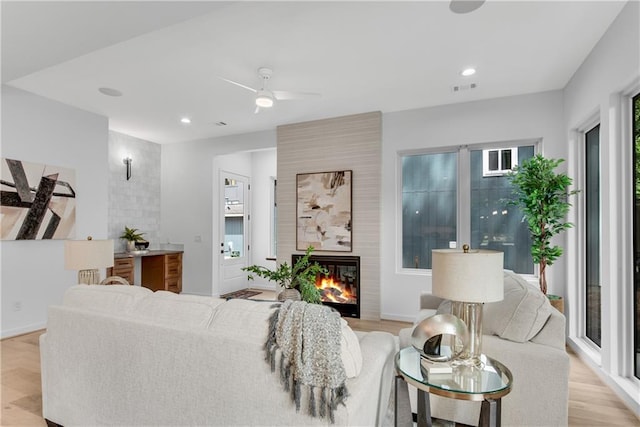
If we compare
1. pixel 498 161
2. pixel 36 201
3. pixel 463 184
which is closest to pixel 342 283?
pixel 463 184

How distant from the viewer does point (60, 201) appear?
440 cm

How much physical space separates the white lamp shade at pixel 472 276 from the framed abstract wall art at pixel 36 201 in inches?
183

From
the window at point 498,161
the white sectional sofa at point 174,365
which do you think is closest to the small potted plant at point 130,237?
the white sectional sofa at point 174,365

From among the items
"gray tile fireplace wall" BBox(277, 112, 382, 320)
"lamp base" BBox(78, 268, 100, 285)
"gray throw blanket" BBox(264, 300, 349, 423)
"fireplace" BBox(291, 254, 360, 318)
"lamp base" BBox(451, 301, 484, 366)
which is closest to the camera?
"gray throw blanket" BBox(264, 300, 349, 423)

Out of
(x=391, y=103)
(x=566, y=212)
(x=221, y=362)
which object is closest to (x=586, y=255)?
(x=566, y=212)

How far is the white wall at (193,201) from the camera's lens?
6133 millimetres

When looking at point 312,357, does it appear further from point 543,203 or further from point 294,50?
point 543,203

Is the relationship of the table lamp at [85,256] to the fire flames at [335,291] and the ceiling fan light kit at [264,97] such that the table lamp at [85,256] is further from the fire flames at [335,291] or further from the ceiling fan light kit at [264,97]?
the fire flames at [335,291]

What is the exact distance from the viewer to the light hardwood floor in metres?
2.30

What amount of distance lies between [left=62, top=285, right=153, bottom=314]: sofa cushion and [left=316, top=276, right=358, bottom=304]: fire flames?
333 cm

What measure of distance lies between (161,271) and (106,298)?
4298 millimetres

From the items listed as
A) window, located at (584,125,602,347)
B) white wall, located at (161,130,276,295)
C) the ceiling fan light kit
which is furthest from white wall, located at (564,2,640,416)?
white wall, located at (161,130,276,295)

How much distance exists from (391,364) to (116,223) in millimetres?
5396

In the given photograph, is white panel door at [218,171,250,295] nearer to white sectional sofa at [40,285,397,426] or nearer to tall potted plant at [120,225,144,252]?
tall potted plant at [120,225,144,252]
